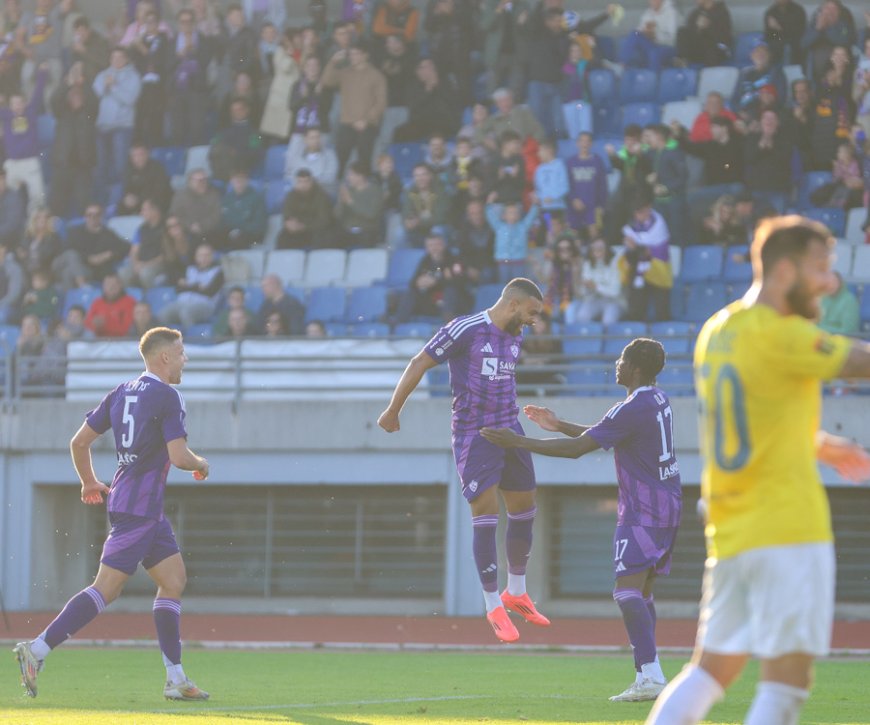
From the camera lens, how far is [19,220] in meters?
25.0

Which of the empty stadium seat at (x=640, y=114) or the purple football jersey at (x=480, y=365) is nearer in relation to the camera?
the purple football jersey at (x=480, y=365)

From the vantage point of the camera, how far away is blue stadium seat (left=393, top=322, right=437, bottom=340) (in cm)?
2097

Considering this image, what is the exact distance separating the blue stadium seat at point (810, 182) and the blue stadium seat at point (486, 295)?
4.08m

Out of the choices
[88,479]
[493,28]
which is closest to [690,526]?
[493,28]

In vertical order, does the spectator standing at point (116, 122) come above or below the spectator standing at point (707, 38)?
below

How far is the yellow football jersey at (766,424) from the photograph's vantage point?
17.2 feet

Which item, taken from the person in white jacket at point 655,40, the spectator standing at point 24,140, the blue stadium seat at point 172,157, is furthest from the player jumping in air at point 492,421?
the spectator standing at point 24,140

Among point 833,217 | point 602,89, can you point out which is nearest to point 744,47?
point 602,89

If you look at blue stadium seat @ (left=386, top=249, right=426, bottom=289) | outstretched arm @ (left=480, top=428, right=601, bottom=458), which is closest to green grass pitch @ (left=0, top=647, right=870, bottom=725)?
outstretched arm @ (left=480, top=428, right=601, bottom=458)

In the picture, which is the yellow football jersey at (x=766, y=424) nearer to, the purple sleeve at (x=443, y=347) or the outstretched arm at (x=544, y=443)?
the outstretched arm at (x=544, y=443)

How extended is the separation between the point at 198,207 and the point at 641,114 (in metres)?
6.27

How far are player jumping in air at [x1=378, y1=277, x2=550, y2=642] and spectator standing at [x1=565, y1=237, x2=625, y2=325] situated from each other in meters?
9.45

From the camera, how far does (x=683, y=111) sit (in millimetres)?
23219

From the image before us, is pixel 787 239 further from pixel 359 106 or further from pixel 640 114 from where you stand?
pixel 359 106
